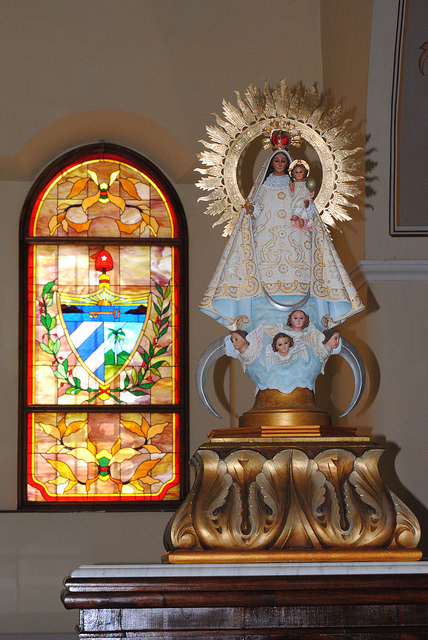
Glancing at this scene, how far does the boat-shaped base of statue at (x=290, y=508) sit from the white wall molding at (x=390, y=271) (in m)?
3.20

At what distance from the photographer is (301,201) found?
4078mm

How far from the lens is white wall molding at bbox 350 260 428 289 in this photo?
6.64 metres

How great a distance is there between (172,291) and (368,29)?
8.76 feet

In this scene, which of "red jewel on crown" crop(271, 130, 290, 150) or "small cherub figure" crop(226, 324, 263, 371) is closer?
"small cherub figure" crop(226, 324, 263, 371)

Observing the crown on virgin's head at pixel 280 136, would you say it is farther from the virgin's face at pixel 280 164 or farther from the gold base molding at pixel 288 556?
the gold base molding at pixel 288 556

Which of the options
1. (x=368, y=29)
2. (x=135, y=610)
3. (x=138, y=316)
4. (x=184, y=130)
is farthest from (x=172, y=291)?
(x=135, y=610)

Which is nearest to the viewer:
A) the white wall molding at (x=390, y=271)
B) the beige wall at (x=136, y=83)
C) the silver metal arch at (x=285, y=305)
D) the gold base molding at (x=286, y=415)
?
the gold base molding at (x=286, y=415)

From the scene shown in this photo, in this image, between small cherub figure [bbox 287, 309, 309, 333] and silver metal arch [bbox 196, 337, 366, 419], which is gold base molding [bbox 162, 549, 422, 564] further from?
small cherub figure [bbox 287, 309, 309, 333]

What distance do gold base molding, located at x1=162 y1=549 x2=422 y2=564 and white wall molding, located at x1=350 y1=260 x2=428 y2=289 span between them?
11.6ft

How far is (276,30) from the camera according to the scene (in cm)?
763

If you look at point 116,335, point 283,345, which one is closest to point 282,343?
point 283,345

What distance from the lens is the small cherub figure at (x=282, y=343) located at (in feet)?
12.5

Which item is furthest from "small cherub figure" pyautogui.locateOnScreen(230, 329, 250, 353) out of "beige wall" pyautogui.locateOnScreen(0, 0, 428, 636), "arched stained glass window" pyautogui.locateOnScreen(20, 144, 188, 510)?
"arched stained glass window" pyautogui.locateOnScreen(20, 144, 188, 510)

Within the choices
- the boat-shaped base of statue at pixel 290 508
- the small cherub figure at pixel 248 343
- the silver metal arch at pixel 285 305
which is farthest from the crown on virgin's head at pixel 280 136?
the boat-shaped base of statue at pixel 290 508
